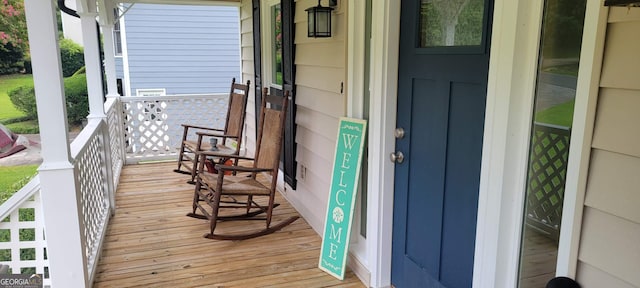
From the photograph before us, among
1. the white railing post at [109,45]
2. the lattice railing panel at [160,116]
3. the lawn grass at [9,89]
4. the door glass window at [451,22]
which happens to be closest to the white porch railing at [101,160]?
the lattice railing panel at [160,116]

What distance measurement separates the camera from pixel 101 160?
372 cm

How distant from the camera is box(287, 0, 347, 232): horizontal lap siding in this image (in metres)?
3.05

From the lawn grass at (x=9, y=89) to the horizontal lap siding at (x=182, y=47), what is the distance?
2.21 meters

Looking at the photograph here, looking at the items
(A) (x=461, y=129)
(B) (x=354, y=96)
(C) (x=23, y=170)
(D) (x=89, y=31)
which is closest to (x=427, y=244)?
(A) (x=461, y=129)

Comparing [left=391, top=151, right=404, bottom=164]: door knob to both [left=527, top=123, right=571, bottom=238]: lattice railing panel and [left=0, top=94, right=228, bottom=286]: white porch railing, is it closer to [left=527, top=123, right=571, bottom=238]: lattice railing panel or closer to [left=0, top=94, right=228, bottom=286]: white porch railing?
[left=527, top=123, right=571, bottom=238]: lattice railing panel

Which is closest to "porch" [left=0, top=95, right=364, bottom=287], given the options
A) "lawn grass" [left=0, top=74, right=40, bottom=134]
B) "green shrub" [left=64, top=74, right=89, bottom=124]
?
"lawn grass" [left=0, top=74, right=40, bottom=134]

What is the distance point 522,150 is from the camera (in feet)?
5.16

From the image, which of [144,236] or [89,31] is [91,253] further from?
[89,31]

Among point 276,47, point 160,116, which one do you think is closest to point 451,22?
point 276,47

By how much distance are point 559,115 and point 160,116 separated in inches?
212

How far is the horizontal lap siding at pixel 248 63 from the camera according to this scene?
5.58 metres

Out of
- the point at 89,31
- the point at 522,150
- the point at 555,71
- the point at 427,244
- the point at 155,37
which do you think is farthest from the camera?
the point at 155,37

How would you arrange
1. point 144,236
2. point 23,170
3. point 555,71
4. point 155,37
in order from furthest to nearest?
point 155,37
point 23,170
point 144,236
point 555,71

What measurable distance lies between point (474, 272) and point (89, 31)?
3.55 meters
